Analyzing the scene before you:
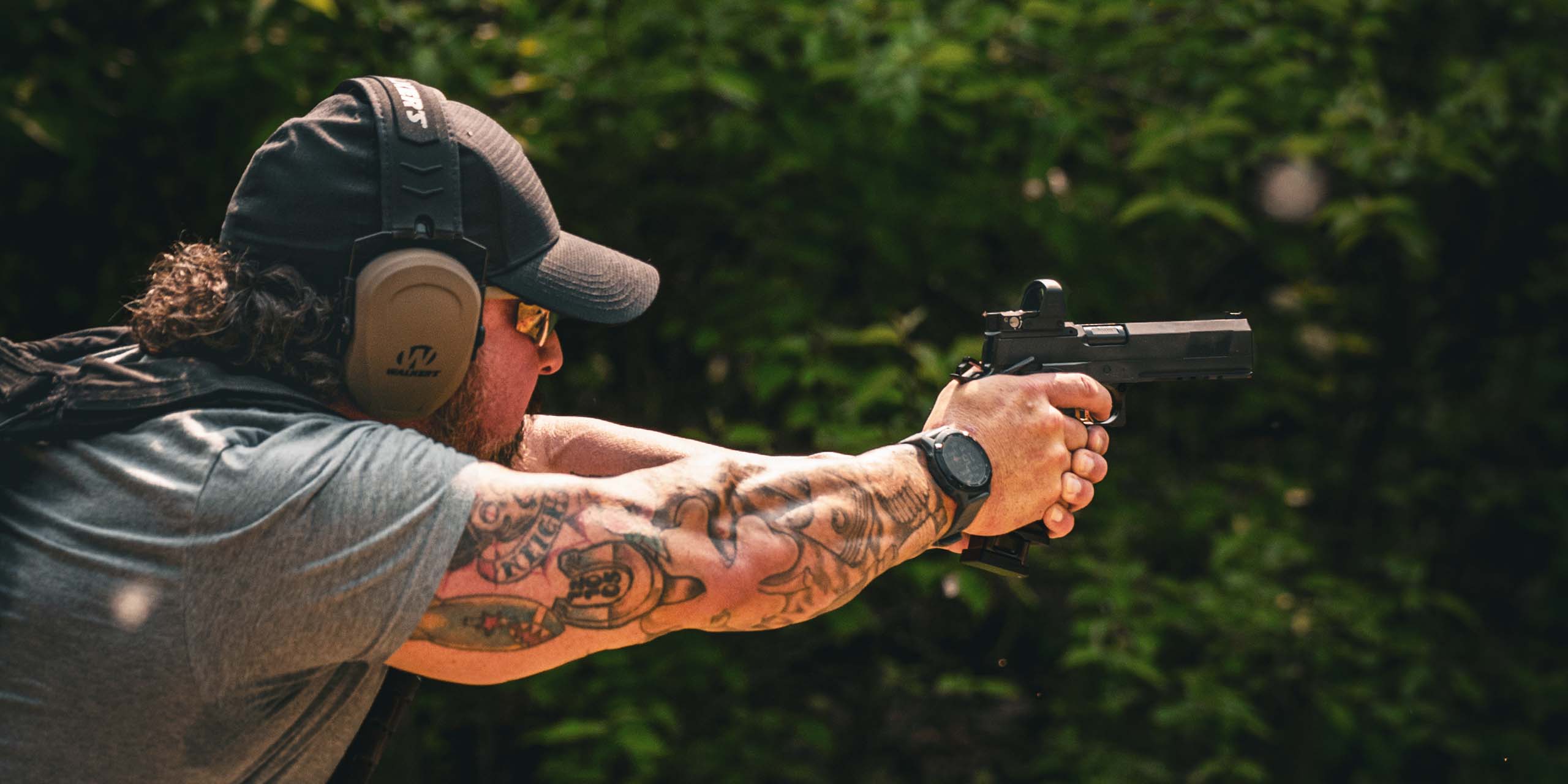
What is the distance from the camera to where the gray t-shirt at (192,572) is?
116 cm

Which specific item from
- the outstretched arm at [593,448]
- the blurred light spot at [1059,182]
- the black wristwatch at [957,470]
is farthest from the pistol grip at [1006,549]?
the blurred light spot at [1059,182]

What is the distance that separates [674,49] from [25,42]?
162cm

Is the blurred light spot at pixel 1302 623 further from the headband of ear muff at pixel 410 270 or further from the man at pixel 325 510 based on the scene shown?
the headband of ear muff at pixel 410 270

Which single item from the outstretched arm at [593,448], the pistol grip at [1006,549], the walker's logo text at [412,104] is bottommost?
the pistol grip at [1006,549]

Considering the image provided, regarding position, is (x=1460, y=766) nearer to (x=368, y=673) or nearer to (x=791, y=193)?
(x=791, y=193)

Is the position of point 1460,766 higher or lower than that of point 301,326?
lower

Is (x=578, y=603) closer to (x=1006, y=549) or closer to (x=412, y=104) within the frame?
(x=412, y=104)

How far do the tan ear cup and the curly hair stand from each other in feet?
0.13

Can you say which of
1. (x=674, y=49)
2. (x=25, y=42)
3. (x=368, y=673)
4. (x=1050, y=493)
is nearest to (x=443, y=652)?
(x=368, y=673)

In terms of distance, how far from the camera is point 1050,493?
1724 mm

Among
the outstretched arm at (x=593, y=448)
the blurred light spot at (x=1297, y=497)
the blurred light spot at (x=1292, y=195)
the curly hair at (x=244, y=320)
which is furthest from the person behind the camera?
the blurred light spot at (x=1297, y=497)

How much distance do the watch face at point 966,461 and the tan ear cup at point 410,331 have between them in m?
0.64

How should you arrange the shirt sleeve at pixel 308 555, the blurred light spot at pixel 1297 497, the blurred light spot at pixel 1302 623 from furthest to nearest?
the blurred light spot at pixel 1297 497
the blurred light spot at pixel 1302 623
the shirt sleeve at pixel 308 555

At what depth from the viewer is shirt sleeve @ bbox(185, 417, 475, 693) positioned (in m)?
1.16
